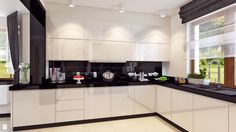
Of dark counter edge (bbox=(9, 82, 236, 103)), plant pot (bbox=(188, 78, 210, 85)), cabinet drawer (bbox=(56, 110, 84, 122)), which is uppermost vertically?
plant pot (bbox=(188, 78, 210, 85))

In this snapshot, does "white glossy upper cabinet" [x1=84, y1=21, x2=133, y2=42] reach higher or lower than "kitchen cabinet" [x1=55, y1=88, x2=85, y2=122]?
higher

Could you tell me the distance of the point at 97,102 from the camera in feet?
10.3

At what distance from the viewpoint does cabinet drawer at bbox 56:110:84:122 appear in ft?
9.69

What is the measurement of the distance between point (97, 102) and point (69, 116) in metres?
0.58

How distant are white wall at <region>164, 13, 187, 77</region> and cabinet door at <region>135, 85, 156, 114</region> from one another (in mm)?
715

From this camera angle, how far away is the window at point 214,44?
2.46 metres

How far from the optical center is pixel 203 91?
7.34ft

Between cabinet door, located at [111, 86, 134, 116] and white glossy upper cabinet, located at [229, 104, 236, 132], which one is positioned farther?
cabinet door, located at [111, 86, 134, 116]

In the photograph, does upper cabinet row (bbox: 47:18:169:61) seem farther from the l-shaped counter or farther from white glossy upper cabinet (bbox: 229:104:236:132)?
white glossy upper cabinet (bbox: 229:104:236:132)

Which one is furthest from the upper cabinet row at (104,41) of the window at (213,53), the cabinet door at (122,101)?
the window at (213,53)

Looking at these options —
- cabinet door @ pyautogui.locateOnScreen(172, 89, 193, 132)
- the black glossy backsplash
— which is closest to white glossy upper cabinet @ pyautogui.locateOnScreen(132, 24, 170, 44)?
the black glossy backsplash

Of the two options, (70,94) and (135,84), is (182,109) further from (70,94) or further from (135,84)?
(70,94)

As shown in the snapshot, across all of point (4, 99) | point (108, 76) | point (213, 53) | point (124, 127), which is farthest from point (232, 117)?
point (4, 99)

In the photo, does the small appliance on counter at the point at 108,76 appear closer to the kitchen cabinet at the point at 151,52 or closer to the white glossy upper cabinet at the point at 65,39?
the white glossy upper cabinet at the point at 65,39
